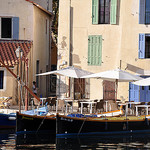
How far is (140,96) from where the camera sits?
3666 cm

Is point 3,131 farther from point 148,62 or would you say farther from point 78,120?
point 148,62

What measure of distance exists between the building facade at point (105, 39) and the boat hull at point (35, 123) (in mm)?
7300

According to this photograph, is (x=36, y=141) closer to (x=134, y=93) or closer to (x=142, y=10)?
(x=134, y=93)

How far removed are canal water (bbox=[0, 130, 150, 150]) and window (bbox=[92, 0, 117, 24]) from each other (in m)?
9.57

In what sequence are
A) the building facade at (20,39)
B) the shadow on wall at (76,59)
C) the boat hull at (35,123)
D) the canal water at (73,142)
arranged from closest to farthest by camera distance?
the canal water at (73,142), the boat hull at (35,123), the shadow on wall at (76,59), the building facade at (20,39)

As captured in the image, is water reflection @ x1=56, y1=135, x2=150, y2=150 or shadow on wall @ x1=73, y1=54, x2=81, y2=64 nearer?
water reflection @ x1=56, y1=135, x2=150, y2=150

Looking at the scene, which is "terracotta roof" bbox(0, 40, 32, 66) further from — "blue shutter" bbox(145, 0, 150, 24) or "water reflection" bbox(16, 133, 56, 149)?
"water reflection" bbox(16, 133, 56, 149)

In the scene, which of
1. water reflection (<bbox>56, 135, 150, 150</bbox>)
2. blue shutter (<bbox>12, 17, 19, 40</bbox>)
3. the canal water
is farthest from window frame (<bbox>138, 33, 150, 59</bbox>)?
water reflection (<bbox>56, 135, 150, 150</bbox>)

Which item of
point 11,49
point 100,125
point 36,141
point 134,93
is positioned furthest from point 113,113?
point 11,49

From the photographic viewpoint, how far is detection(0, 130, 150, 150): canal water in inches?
1014

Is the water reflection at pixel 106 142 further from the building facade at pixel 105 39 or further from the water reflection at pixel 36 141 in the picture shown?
the building facade at pixel 105 39

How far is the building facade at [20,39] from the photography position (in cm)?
3834

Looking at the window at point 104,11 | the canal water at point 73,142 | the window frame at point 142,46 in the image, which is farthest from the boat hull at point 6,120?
the window frame at point 142,46

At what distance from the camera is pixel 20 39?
40594 mm
